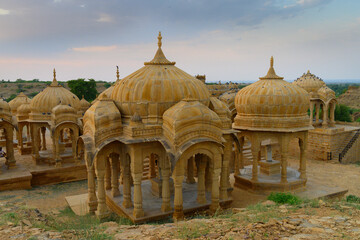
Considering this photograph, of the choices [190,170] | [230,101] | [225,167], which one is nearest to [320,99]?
[230,101]

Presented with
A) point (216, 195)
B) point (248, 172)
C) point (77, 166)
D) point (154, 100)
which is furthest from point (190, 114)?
point (77, 166)

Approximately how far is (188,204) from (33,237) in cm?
709

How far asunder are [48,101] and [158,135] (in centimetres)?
1221

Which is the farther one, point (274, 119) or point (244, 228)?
point (274, 119)

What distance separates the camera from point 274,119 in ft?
50.3

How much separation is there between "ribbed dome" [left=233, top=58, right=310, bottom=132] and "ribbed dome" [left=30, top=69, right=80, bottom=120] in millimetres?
12642

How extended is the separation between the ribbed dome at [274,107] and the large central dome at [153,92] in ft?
12.2

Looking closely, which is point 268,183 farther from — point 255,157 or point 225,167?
point 225,167

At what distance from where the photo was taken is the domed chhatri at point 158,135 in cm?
1112

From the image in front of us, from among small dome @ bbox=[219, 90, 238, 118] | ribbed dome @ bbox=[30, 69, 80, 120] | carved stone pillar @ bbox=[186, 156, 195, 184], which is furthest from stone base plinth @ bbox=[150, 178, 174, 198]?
small dome @ bbox=[219, 90, 238, 118]

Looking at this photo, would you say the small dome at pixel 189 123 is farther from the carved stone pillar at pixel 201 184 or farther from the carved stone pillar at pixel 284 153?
the carved stone pillar at pixel 284 153

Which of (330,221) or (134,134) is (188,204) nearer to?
(134,134)

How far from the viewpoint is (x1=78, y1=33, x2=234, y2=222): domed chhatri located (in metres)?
11.1

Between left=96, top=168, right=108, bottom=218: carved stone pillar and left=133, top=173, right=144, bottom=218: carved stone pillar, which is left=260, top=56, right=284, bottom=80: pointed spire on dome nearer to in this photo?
left=133, top=173, right=144, bottom=218: carved stone pillar
